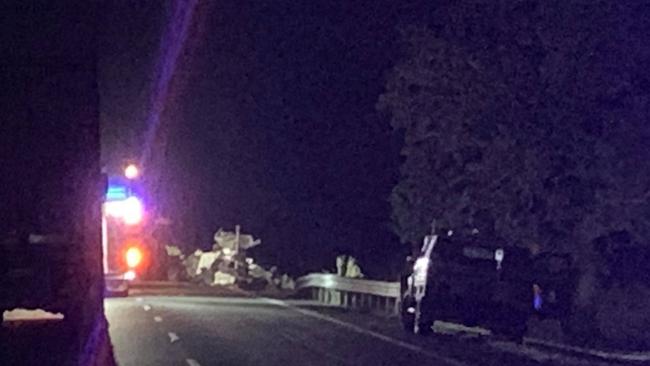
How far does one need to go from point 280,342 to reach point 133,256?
40.1 ft

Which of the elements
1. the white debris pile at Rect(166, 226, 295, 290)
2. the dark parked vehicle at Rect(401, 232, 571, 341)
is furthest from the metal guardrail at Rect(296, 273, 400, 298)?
the dark parked vehicle at Rect(401, 232, 571, 341)

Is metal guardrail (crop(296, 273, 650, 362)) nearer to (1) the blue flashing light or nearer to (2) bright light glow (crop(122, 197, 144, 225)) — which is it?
(2) bright light glow (crop(122, 197, 144, 225))

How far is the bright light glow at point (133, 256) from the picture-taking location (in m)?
35.3

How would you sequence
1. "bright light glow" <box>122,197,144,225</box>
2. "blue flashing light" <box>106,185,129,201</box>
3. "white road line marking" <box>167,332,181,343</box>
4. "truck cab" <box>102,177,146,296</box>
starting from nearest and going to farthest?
1. "white road line marking" <box>167,332,181,343</box>
2. "blue flashing light" <box>106,185,129,201</box>
3. "truck cab" <box>102,177,146,296</box>
4. "bright light glow" <box>122,197,144,225</box>

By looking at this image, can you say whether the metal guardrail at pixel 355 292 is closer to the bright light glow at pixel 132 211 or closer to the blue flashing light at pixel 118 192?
the bright light glow at pixel 132 211

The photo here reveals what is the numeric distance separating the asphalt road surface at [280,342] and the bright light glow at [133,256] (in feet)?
4.09

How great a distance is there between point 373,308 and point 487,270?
13.9 metres

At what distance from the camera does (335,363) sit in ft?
66.2

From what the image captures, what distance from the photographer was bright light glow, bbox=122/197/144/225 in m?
34.5

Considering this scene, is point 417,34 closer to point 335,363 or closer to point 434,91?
point 434,91

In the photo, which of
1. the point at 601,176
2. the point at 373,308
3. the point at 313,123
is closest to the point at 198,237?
the point at 313,123

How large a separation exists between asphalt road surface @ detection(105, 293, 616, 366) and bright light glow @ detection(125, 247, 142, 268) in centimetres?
125

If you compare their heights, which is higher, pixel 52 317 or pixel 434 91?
pixel 434 91

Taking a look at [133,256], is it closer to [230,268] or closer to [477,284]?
[477,284]
